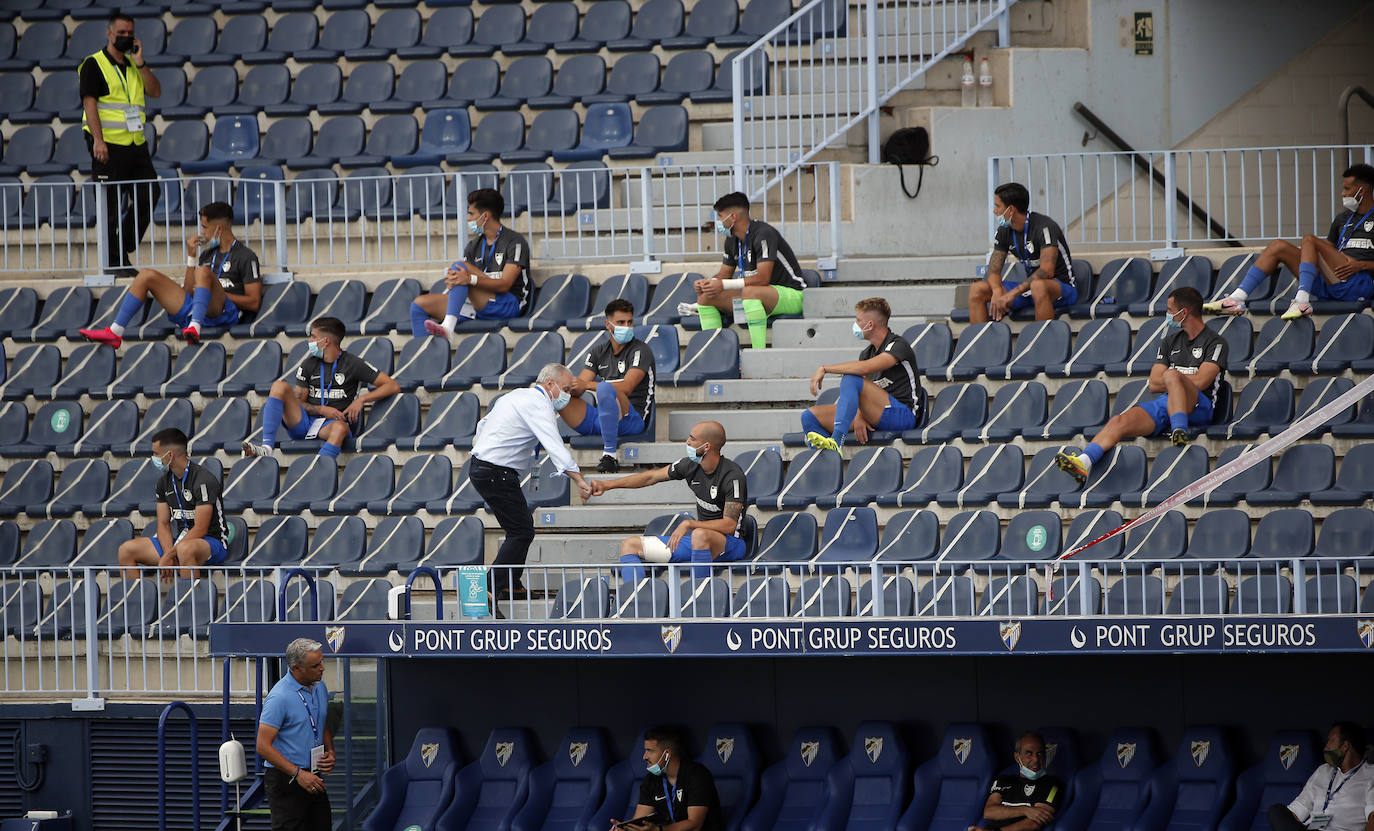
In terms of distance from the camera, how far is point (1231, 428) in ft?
40.6

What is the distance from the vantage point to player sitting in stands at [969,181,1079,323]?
45.6 ft

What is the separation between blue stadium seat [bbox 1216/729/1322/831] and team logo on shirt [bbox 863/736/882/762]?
207cm

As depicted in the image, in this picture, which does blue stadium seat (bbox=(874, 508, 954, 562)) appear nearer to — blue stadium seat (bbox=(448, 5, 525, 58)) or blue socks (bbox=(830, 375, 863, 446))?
blue socks (bbox=(830, 375, 863, 446))

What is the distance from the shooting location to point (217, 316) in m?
15.8

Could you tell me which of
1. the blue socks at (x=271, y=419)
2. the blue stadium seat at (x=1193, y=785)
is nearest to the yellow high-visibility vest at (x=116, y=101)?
the blue socks at (x=271, y=419)

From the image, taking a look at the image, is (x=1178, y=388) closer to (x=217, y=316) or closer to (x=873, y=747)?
(x=873, y=747)

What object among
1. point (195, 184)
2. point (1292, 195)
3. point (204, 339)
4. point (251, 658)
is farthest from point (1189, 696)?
point (195, 184)

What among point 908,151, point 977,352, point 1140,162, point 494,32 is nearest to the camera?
point 977,352

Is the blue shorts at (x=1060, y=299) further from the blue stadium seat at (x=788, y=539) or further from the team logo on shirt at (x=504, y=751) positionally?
the team logo on shirt at (x=504, y=751)

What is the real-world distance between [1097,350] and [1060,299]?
28.1 inches

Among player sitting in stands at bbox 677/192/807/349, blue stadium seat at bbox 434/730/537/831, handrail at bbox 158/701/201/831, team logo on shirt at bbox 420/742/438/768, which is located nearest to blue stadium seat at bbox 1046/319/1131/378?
player sitting in stands at bbox 677/192/807/349

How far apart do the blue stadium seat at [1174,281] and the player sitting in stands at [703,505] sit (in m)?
3.48

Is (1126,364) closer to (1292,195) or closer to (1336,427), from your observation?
(1336,427)

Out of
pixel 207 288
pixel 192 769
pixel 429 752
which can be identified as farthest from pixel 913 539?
pixel 207 288
